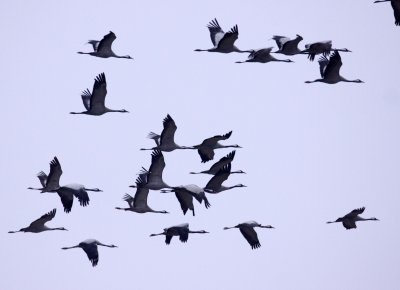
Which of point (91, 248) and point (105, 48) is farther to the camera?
point (105, 48)

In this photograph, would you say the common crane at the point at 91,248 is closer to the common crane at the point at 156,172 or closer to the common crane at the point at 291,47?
the common crane at the point at 156,172

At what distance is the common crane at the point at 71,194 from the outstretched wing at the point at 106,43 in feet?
15.2

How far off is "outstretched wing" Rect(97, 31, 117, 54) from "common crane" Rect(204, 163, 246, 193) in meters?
4.92

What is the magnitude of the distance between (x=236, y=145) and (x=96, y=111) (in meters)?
4.64

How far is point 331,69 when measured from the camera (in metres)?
32.4

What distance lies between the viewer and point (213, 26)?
1416 inches

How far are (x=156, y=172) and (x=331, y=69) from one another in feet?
18.9

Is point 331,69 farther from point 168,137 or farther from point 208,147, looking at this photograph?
point 168,137

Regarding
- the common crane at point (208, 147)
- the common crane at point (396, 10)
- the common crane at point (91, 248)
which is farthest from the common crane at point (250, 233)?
the common crane at point (396, 10)

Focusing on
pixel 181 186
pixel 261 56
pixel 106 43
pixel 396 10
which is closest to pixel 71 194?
pixel 181 186

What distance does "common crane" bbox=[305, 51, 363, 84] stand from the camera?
1255 inches

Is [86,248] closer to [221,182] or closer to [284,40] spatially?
[221,182]

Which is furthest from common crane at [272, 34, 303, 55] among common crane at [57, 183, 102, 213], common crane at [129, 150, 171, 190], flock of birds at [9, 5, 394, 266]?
common crane at [57, 183, 102, 213]

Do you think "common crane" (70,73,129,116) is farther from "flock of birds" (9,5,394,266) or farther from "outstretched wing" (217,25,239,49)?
"outstretched wing" (217,25,239,49)
